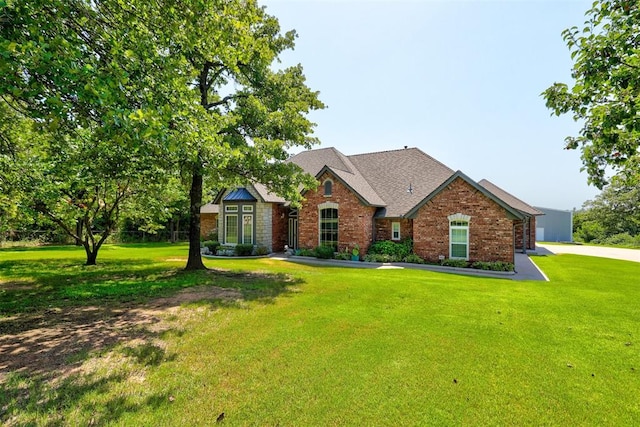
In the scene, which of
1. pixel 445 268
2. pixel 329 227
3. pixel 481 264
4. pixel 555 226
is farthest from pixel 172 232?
pixel 555 226

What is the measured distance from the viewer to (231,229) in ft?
78.4

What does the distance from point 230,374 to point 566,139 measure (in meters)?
8.34

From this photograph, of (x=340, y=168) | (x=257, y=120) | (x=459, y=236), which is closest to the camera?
(x=257, y=120)

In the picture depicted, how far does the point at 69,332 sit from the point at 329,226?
1592 cm

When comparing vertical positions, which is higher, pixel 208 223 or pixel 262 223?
pixel 262 223

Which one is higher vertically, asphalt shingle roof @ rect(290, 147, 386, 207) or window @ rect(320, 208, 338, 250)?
asphalt shingle roof @ rect(290, 147, 386, 207)

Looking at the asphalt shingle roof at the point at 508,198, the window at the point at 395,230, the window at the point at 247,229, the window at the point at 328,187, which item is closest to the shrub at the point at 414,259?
the window at the point at 395,230

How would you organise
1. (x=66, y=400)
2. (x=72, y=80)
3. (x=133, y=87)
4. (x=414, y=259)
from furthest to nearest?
1. (x=414, y=259)
2. (x=133, y=87)
3. (x=72, y=80)
4. (x=66, y=400)

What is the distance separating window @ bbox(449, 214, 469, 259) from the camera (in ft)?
56.3

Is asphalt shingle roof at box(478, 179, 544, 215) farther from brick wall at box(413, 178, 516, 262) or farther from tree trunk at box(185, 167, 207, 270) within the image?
tree trunk at box(185, 167, 207, 270)

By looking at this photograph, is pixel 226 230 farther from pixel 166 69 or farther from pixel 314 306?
pixel 166 69

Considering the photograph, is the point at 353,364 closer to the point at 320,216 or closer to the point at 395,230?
the point at 395,230

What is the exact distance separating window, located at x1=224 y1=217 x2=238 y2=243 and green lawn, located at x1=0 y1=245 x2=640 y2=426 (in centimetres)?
1343

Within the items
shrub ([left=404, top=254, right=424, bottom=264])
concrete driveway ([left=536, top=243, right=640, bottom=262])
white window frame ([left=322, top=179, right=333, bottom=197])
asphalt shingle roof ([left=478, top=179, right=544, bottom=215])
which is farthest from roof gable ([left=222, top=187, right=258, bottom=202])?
concrete driveway ([left=536, top=243, right=640, bottom=262])
